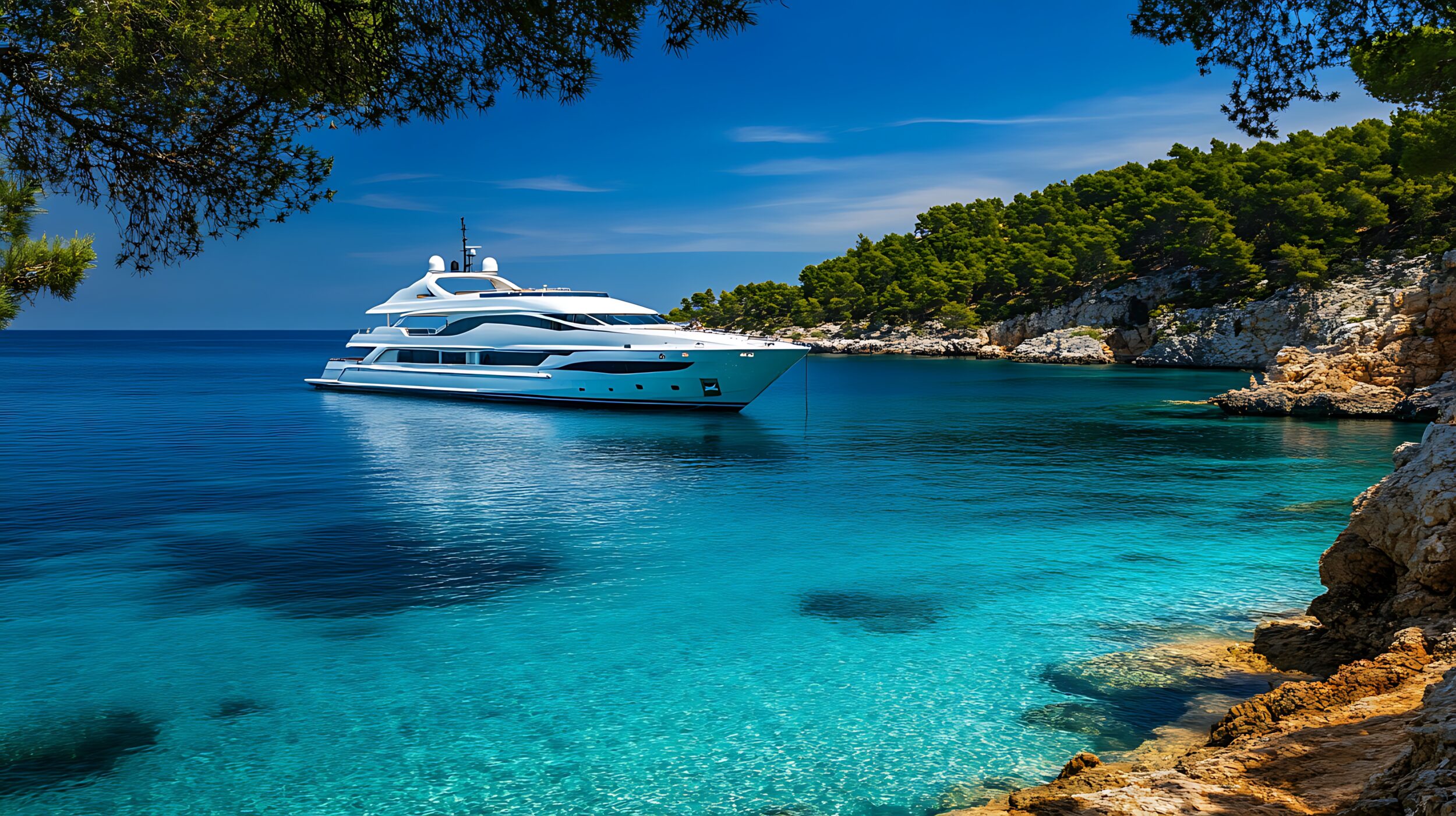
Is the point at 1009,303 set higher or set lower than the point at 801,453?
higher

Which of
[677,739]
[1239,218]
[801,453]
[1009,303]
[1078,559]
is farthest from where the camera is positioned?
[1009,303]

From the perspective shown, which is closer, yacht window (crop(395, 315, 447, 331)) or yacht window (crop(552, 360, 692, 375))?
yacht window (crop(552, 360, 692, 375))

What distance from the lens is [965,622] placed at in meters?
10.0

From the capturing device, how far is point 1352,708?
534 centimetres

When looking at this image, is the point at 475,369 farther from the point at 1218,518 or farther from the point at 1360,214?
the point at 1360,214

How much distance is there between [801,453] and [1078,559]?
12273 millimetres

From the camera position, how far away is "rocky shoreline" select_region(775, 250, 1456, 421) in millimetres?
29047

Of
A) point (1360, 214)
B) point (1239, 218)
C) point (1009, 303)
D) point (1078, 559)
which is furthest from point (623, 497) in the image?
point (1009, 303)

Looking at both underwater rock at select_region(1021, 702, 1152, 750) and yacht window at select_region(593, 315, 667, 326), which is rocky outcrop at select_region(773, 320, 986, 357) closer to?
yacht window at select_region(593, 315, 667, 326)

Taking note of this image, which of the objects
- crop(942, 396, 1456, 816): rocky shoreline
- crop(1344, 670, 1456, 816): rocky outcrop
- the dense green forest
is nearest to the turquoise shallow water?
crop(942, 396, 1456, 816): rocky shoreline

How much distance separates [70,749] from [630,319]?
1097 inches

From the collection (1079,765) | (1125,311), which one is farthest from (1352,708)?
(1125,311)

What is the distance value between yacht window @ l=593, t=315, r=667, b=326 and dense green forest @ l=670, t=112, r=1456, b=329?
22.9 metres

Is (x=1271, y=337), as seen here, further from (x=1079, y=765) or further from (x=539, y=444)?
(x=1079, y=765)
